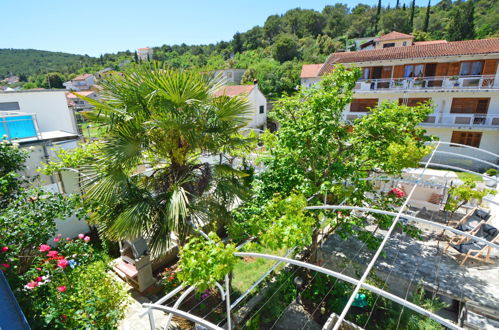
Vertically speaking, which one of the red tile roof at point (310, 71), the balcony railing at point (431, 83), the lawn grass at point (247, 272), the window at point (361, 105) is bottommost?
the lawn grass at point (247, 272)

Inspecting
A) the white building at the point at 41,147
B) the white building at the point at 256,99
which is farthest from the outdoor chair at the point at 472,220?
the white building at the point at 256,99

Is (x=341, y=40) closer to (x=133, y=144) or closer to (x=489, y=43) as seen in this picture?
(x=489, y=43)

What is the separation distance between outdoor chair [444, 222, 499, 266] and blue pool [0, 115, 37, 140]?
14289 millimetres

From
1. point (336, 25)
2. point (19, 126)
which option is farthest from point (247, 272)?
point (336, 25)

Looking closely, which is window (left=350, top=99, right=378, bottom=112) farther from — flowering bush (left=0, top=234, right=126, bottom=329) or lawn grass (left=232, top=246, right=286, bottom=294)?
flowering bush (left=0, top=234, right=126, bottom=329)

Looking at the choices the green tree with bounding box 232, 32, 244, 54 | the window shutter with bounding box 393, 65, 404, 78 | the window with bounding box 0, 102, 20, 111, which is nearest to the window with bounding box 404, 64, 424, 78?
the window shutter with bounding box 393, 65, 404, 78

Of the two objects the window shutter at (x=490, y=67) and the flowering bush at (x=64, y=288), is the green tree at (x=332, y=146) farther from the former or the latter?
the window shutter at (x=490, y=67)

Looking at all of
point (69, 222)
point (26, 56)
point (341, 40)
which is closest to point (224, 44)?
point (341, 40)

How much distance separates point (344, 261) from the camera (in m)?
7.37

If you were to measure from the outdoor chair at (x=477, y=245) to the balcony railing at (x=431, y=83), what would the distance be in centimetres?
1451

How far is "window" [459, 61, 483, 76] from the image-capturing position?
18203mm

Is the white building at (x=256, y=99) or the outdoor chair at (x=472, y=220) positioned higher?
the white building at (x=256, y=99)

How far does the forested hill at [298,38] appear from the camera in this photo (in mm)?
47562

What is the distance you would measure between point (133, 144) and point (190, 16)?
1373 cm
